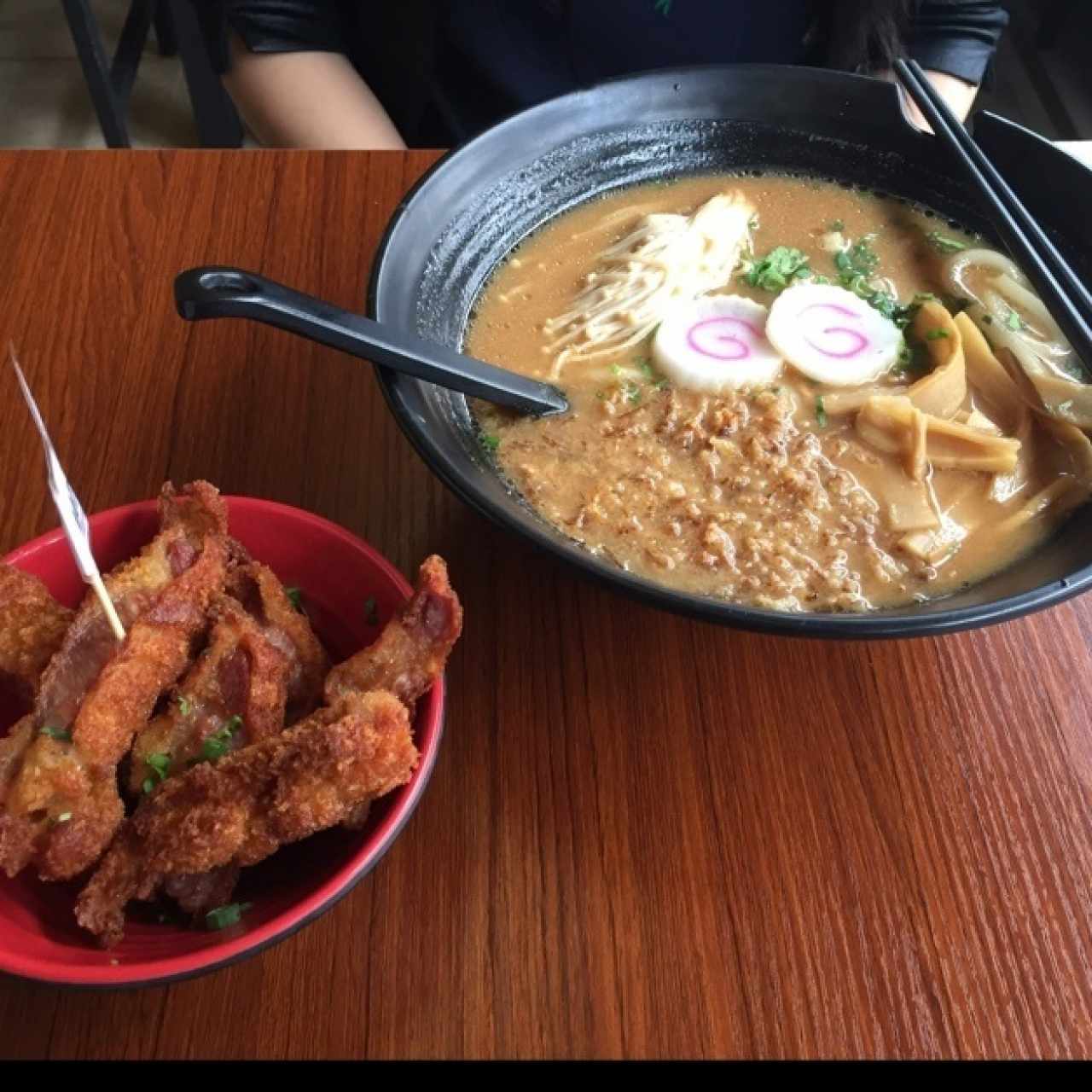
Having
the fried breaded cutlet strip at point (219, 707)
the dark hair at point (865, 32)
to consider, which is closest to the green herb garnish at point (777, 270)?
the dark hair at point (865, 32)

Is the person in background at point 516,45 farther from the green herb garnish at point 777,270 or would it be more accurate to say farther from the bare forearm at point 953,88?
the green herb garnish at point 777,270

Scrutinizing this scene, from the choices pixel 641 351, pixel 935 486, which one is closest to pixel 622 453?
pixel 641 351

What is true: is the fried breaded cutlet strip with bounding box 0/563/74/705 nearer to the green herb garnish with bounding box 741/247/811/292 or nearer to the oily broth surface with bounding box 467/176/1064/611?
the oily broth surface with bounding box 467/176/1064/611

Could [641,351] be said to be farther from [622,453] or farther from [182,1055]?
[182,1055]

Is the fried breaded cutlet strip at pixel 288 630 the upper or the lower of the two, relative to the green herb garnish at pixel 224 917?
upper

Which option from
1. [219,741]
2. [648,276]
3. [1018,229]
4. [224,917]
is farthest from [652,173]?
[224,917]

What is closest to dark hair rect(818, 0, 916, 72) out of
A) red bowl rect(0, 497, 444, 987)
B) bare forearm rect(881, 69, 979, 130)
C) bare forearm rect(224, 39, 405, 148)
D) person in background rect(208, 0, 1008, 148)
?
person in background rect(208, 0, 1008, 148)
